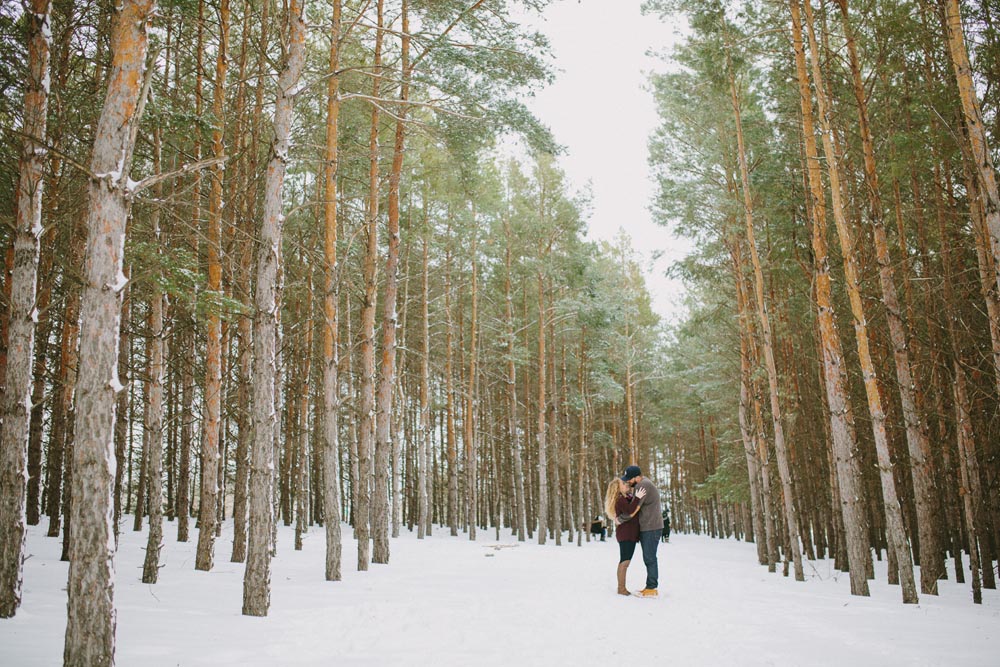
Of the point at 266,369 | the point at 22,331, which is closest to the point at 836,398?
the point at 266,369

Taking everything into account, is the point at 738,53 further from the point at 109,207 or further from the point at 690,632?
the point at 109,207

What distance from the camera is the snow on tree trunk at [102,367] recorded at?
3.91 meters

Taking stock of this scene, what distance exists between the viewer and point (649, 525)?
8.11 metres

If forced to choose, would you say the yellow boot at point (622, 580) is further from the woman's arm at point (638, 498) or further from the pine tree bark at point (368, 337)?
the pine tree bark at point (368, 337)

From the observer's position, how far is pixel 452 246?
2145cm

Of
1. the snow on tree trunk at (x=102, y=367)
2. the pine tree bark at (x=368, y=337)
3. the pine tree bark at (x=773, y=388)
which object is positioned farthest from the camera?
the pine tree bark at (x=773, y=388)

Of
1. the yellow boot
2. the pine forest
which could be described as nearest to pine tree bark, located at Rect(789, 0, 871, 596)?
the pine forest

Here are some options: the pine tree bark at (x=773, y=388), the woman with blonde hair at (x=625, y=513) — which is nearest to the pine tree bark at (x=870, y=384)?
the pine tree bark at (x=773, y=388)

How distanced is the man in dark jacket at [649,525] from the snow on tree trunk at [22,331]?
6766 mm

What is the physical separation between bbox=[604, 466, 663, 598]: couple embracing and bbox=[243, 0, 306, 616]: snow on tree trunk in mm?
4440

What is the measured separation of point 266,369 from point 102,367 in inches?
94.3

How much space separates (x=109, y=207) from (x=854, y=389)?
15.6m

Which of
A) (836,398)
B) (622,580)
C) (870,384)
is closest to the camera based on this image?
(622,580)

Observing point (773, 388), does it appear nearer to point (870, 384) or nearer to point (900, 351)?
point (900, 351)
